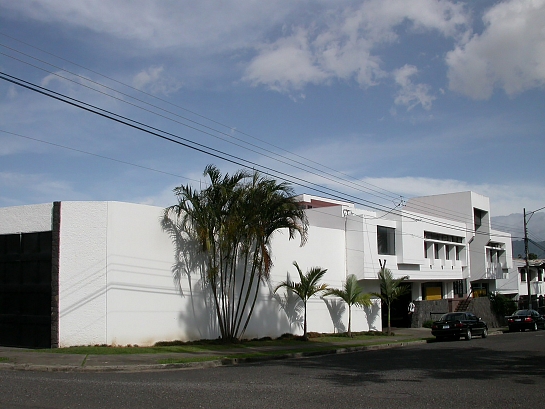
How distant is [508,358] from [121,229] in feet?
41.7

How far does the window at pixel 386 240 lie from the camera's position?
3322 centimetres

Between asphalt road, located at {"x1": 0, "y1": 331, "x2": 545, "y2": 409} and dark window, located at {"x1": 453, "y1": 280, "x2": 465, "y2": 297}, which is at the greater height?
dark window, located at {"x1": 453, "y1": 280, "x2": 465, "y2": 297}

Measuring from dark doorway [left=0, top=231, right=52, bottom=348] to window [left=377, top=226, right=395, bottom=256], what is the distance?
63.0 feet

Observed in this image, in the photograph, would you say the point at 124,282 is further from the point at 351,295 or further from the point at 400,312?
the point at 400,312

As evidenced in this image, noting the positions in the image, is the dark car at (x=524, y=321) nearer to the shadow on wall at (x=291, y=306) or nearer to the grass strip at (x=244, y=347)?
the grass strip at (x=244, y=347)

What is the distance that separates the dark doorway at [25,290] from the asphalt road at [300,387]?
16.7 ft

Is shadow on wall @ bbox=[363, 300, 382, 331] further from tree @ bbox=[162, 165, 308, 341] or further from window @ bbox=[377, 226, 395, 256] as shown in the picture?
tree @ bbox=[162, 165, 308, 341]

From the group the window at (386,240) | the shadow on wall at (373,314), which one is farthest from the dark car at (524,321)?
the shadow on wall at (373,314)

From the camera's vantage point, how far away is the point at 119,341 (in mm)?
19234

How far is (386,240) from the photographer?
3397 centimetres

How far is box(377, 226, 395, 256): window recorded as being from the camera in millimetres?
33219

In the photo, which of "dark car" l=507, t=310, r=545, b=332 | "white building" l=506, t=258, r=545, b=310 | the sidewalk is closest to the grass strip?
the sidewalk

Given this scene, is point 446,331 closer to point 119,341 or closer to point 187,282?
point 187,282

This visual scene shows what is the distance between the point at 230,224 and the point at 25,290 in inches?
280
